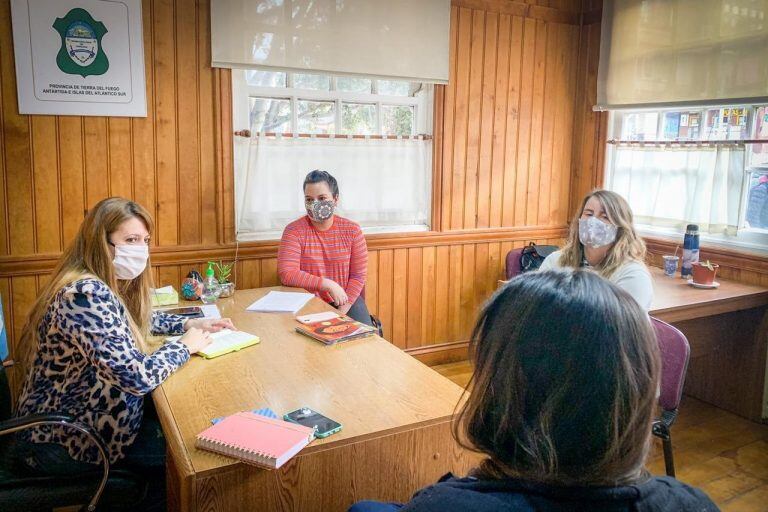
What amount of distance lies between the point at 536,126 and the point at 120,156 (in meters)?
2.60

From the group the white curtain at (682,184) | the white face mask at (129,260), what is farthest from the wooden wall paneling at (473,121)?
the white face mask at (129,260)

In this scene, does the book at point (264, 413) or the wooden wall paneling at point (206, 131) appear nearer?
the book at point (264, 413)

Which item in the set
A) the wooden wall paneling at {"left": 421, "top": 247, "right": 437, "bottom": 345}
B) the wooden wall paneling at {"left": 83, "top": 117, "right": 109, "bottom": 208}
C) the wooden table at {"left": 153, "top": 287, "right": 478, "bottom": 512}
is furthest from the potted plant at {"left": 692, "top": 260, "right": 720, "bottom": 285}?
the wooden wall paneling at {"left": 83, "top": 117, "right": 109, "bottom": 208}

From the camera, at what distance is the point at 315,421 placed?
1536 millimetres

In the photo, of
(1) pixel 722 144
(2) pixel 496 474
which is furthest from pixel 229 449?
(1) pixel 722 144

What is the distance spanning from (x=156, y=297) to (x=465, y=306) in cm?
208

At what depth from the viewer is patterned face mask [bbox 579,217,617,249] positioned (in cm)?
256

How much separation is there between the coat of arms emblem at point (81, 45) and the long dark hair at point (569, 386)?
9.02 ft

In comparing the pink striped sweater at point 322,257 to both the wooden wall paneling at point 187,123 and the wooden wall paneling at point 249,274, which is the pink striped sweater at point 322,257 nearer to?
the wooden wall paneling at point 249,274

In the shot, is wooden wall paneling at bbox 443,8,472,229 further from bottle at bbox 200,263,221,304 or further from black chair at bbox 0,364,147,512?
black chair at bbox 0,364,147,512

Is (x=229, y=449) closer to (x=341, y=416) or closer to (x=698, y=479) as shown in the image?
(x=341, y=416)

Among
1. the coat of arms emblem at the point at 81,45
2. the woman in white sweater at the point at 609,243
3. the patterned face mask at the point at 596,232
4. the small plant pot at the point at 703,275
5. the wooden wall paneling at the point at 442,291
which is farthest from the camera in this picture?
the wooden wall paneling at the point at 442,291

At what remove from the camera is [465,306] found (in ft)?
13.6

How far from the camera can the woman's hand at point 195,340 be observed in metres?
2.02
